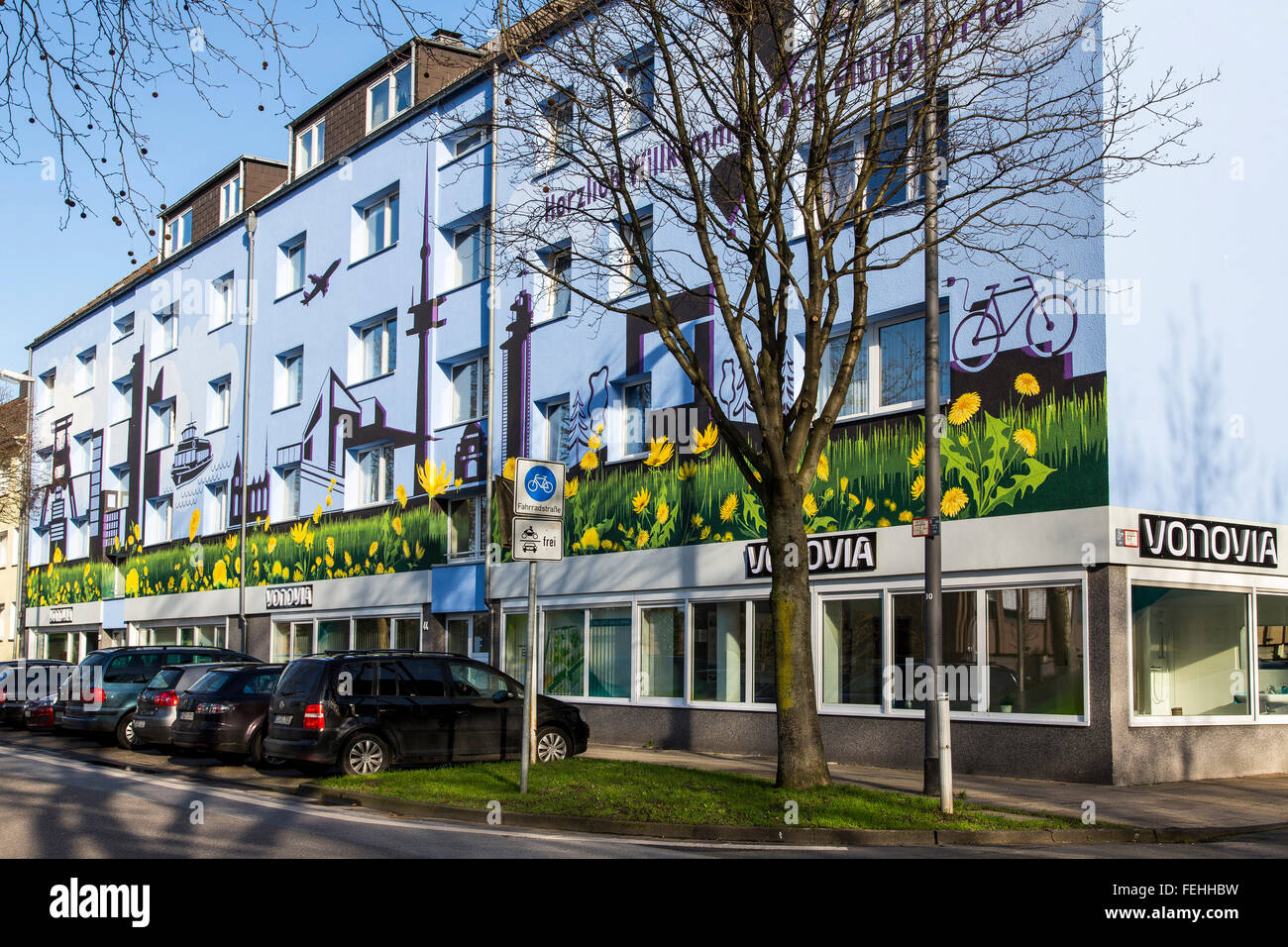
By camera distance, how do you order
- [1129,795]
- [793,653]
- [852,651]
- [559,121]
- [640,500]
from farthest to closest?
[640,500] < [852,651] < [559,121] < [1129,795] < [793,653]

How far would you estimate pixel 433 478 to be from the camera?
92.7ft

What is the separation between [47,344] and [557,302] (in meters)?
35.0

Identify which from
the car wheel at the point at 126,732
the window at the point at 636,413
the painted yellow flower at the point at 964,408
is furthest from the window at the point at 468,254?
the painted yellow flower at the point at 964,408

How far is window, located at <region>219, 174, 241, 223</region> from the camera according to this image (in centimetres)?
4067

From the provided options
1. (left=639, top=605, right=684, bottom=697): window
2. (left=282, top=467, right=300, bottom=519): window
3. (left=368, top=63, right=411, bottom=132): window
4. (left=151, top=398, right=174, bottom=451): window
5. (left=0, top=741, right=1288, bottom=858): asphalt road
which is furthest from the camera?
(left=151, top=398, right=174, bottom=451): window

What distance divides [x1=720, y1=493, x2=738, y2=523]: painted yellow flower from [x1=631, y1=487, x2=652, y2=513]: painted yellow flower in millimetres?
1969

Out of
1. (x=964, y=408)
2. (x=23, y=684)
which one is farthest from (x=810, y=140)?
(x=23, y=684)

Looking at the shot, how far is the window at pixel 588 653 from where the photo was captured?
23297mm

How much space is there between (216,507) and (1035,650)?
27.6m

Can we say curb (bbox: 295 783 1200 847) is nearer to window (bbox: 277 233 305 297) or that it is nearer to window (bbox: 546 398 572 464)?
window (bbox: 546 398 572 464)

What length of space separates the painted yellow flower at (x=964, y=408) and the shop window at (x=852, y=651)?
286cm

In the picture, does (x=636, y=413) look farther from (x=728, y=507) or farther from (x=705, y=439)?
(x=728, y=507)

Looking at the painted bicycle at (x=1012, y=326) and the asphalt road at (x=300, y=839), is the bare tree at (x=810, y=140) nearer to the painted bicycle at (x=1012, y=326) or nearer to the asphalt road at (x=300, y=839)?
the painted bicycle at (x=1012, y=326)

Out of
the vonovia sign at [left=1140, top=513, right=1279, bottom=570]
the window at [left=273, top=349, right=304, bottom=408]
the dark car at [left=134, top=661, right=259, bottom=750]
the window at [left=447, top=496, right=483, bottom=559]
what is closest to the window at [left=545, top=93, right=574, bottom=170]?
the vonovia sign at [left=1140, top=513, right=1279, bottom=570]
